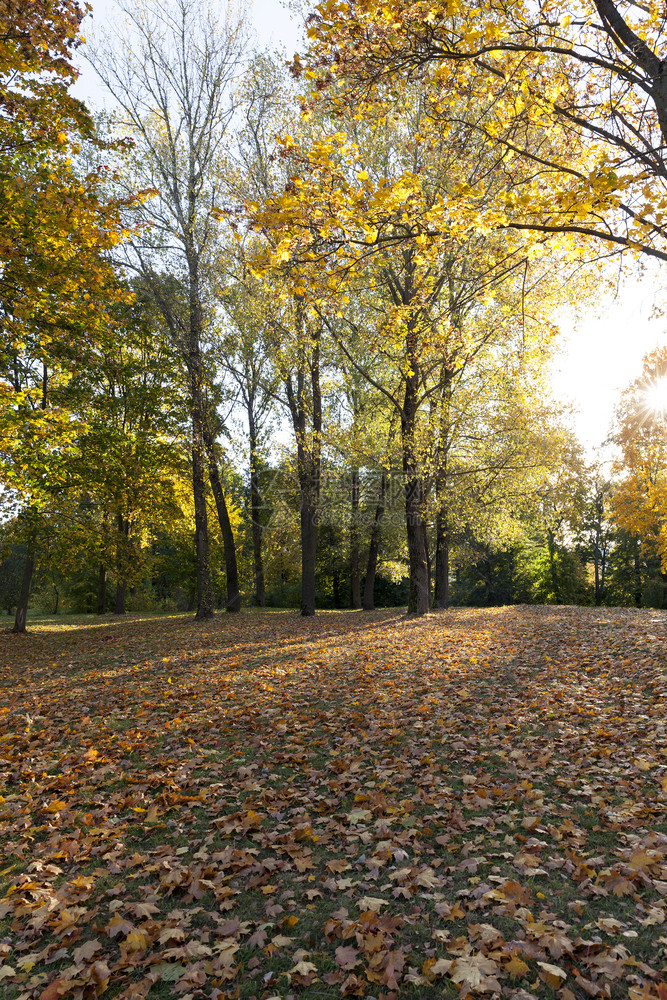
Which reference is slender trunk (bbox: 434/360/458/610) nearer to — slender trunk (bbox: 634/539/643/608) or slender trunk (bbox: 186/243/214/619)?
slender trunk (bbox: 186/243/214/619)

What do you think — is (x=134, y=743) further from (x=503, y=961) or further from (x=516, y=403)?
(x=516, y=403)

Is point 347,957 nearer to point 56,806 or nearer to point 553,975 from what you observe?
point 553,975

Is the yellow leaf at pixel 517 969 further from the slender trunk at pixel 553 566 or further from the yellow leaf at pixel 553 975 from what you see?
the slender trunk at pixel 553 566

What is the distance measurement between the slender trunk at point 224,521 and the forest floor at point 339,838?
446 inches

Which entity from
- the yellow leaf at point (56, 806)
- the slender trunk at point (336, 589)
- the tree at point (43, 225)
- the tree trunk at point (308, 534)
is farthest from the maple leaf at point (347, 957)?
the slender trunk at point (336, 589)

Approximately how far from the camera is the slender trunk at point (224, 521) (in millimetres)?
19031

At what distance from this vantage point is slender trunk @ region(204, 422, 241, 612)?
19.0m

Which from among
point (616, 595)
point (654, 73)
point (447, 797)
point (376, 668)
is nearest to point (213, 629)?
point (376, 668)

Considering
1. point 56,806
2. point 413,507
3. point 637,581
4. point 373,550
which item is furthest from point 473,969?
point 637,581

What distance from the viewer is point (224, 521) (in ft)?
72.4

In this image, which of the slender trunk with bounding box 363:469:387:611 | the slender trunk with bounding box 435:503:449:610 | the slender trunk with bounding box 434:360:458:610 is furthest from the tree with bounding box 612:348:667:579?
the slender trunk with bounding box 363:469:387:611

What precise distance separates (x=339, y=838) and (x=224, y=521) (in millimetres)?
18594

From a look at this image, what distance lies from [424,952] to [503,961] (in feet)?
1.34

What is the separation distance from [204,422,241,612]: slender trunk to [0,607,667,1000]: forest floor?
37.2 ft
